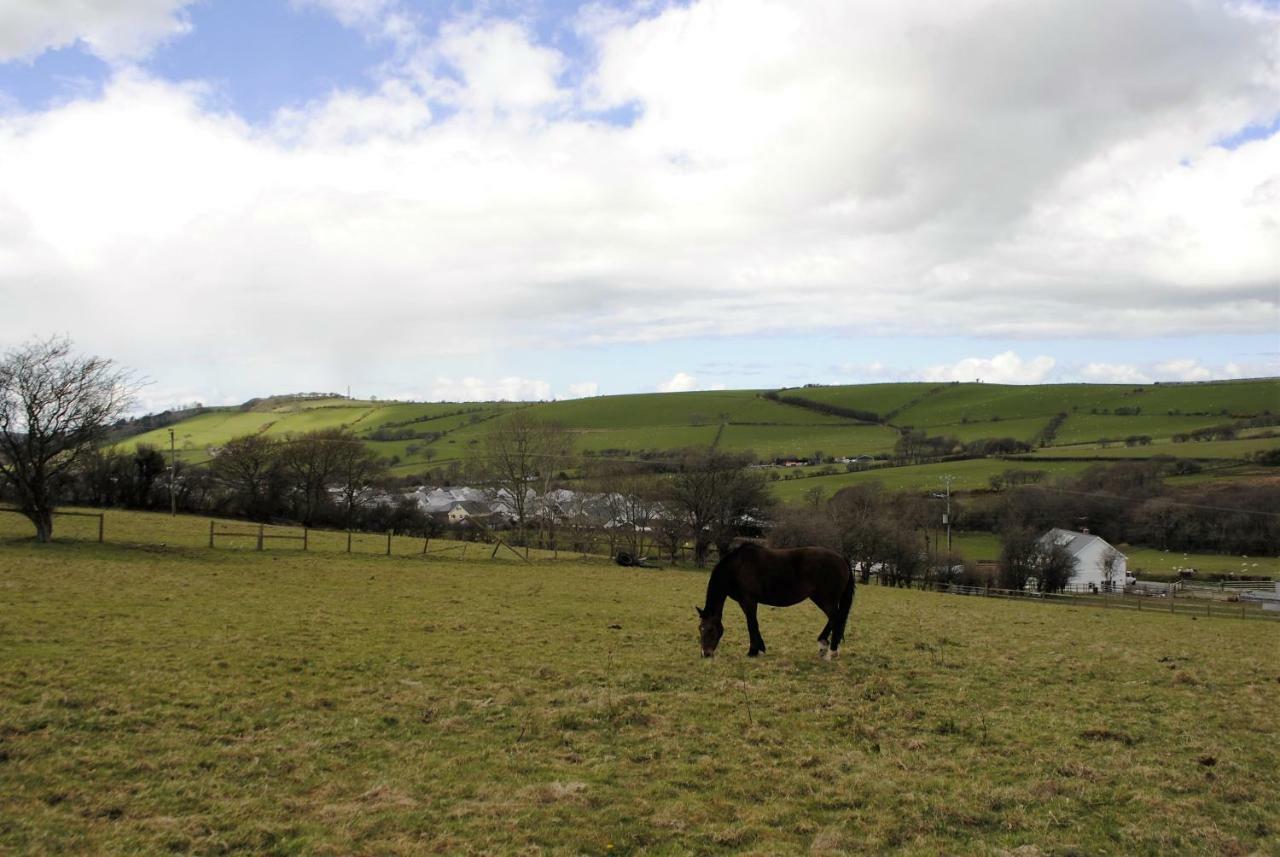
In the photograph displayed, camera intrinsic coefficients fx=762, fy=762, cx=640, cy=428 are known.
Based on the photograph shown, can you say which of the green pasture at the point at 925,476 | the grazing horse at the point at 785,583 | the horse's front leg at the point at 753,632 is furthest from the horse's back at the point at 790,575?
the green pasture at the point at 925,476

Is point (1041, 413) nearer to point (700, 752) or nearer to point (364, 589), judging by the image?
point (364, 589)

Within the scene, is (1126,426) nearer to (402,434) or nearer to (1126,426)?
(1126,426)

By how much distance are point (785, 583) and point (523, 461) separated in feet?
139

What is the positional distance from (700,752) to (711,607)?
5353 mm

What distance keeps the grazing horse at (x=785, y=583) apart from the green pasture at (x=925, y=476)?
57826 mm

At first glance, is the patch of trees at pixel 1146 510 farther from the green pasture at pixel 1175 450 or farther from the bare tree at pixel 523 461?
the bare tree at pixel 523 461

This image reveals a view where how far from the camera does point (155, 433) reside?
118500 millimetres

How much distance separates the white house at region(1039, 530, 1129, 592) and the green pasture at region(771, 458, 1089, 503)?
1176 cm

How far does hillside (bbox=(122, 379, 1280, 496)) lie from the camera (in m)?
88.1

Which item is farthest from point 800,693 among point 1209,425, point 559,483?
point 1209,425

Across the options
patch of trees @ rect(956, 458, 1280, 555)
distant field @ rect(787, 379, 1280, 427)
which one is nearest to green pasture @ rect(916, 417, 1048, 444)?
distant field @ rect(787, 379, 1280, 427)

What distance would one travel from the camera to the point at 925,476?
79.1 metres

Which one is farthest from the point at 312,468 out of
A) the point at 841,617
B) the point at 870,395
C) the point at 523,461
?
the point at 870,395

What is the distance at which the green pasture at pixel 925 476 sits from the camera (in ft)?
246
